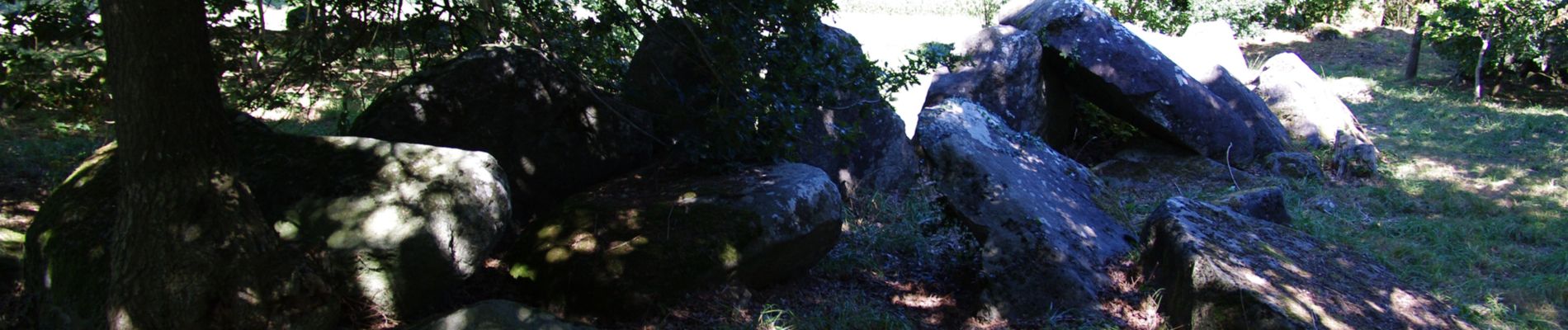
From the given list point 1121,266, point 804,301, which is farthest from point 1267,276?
point 804,301

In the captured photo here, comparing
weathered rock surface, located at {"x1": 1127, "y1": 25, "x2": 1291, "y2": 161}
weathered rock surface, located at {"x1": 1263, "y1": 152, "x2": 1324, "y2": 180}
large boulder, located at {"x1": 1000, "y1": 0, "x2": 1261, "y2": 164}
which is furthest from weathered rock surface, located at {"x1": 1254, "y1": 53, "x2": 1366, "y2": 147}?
large boulder, located at {"x1": 1000, "y1": 0, "x2": 1261, "y2": 164}

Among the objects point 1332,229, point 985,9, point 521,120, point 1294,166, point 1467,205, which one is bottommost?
point 1332,229

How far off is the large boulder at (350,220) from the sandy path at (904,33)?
4711 millimetres

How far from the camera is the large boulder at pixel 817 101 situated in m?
5.01

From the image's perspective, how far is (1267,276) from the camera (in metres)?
4.33

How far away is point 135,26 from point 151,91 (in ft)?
0.66

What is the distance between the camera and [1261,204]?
585 cm

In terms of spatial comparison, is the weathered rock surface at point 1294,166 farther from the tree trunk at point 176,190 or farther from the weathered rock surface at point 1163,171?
the tree trunk at point 176,190

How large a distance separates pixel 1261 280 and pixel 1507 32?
10159 millimetres

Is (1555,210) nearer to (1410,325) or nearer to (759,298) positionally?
(1410,325)

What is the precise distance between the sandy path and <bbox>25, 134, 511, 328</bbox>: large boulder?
15.5ft

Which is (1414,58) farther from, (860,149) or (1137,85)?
(860,149)

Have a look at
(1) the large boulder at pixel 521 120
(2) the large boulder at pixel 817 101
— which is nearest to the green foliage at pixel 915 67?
(2) the large boulder at pixel 817 101

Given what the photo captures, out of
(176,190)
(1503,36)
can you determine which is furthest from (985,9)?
(176,190)
